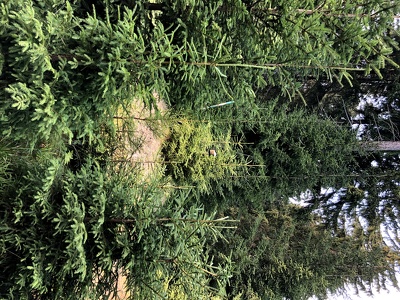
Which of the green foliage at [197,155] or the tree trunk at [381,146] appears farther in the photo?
the tree trunk at [381,146]

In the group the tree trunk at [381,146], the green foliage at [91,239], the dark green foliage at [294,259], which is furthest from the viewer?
the dark green foliage at [294,259]

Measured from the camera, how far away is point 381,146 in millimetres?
11094

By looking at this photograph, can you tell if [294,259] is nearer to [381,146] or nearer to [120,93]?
[381,146]

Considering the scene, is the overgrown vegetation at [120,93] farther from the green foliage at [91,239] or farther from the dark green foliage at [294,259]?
the dark green foliage at [294,259]

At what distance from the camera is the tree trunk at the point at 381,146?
1086 centimetres

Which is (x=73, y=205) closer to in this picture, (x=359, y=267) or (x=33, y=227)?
(x=33, y=227)

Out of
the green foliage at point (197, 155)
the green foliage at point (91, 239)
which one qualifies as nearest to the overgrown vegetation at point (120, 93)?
the green foliage at point (91, 239)

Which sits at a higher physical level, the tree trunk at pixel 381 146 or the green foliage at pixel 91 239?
the green foliage at pixel 91 239

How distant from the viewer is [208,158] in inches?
364

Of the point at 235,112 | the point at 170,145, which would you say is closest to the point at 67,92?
the point at 170,145

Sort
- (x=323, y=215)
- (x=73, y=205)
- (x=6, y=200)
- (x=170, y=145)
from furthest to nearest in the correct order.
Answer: (x=323, y=215) → (x=170, y=145) → (x=6, y=200) → (x=73, y=205)

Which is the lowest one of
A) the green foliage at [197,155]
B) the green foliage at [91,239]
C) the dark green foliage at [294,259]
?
the dark green foliage at [294,259]

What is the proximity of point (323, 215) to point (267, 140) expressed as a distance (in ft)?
21.9

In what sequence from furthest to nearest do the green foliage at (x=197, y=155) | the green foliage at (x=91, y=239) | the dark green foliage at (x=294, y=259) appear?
1. the dark green foliage at (x=294, y=259)
2. the green foliage at (x=197, y=155)
3. the green foliage at (x=91, y=239)
